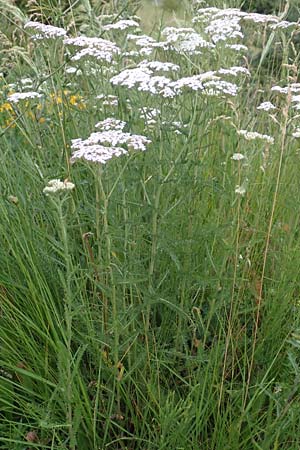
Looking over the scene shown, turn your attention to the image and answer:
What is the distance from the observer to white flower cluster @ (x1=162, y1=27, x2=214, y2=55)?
7.34ft

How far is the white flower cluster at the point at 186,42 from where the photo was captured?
2238 millimetres

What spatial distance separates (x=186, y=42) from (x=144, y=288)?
1.01m

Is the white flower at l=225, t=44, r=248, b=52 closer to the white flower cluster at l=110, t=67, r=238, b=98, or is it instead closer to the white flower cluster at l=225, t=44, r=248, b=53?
the white flower cluster at l=225, t=44, r=248, b=53

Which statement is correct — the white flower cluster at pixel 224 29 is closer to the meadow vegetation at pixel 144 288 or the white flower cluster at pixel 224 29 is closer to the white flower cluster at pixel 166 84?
the meadow vegetation at pixel 144 288

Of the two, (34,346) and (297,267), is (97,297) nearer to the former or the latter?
(34,346)

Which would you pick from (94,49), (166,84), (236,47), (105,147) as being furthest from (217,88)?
(236,47)

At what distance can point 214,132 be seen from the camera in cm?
291

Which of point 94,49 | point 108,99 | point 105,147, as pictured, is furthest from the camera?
point 108,99

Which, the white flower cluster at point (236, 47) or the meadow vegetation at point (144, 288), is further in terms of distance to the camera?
the white flower cluster at point (236, 47)

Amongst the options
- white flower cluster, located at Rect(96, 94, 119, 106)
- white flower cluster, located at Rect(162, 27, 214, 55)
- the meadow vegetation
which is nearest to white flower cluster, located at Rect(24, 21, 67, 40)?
the meadow vegetation

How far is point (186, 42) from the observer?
2.28m

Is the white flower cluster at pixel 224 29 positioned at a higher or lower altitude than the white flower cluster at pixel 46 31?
lower

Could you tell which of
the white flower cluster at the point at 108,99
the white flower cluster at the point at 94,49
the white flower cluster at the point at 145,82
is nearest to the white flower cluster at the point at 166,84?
the white flower cluster at the point at 145,82

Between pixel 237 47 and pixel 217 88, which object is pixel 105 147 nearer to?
pixel 217 88
